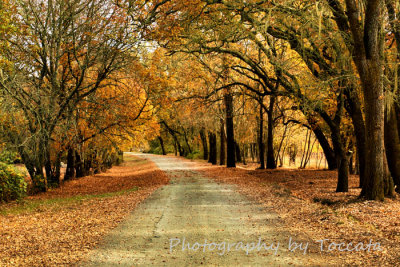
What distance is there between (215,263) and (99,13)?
12.2 m

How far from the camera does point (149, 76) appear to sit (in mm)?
17859

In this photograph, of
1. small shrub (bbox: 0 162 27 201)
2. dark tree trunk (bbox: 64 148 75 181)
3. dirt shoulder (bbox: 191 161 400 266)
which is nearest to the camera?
dirt shoulder (bbox: 191 161 400 266)

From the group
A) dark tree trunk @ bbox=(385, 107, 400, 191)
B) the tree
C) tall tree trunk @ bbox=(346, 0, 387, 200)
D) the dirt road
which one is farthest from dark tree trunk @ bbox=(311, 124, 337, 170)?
the tree

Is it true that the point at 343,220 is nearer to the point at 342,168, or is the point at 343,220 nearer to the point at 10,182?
the point at 342,168

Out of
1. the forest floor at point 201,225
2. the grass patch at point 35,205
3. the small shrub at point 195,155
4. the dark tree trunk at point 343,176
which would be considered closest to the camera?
the forest floor at point 201,225

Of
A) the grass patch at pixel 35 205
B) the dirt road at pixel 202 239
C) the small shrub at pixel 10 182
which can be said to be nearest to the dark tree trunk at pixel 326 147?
the dirt road at pixel 202 239

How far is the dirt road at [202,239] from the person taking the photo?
19.2ft

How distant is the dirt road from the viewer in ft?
19.2

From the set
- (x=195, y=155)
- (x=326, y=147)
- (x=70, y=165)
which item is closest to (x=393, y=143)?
(x=326, y=147)

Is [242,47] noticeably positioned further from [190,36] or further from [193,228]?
[193,228]

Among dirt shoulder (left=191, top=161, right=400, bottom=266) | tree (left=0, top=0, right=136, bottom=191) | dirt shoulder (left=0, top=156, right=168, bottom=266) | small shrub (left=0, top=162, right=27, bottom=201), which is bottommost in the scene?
dirt shoulder (left=0, top=156, right=168, bottom=266)

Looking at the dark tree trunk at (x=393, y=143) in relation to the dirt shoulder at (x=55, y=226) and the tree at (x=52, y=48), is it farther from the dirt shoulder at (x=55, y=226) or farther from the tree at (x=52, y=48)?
the tree at (x=52, y=48)

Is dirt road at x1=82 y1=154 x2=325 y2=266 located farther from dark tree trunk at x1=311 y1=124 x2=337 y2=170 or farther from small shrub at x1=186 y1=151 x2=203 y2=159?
small shrub at x1=186 y1=151 x2=203 y2=159

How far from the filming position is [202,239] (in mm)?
6996
